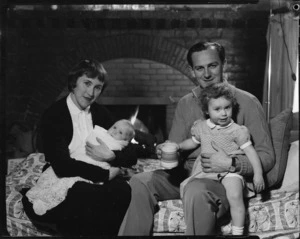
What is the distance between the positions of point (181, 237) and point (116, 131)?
20.0 inches

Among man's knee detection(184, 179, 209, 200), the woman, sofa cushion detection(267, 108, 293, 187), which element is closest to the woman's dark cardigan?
the woman

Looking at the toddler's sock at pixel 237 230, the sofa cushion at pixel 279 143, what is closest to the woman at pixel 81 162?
the toddler's sock at pixel 237 230

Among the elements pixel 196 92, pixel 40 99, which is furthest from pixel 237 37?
pixel 40 99

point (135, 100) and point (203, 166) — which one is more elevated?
point (135, 100)

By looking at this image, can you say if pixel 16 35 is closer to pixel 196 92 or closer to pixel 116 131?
pixel 116 131

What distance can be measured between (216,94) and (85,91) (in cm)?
56

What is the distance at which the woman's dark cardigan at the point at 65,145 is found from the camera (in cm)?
182

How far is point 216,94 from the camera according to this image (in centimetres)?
170

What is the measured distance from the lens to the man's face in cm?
180

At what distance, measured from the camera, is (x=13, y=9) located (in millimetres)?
1903

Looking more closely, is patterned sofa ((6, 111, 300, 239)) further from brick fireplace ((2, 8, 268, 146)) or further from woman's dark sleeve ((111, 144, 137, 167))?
brick fireplace ((2, 8, 268, 146))

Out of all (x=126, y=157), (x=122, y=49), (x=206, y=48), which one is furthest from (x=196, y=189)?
(x=122, y=49)

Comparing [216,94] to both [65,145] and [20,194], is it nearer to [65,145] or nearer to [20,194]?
[65,145]

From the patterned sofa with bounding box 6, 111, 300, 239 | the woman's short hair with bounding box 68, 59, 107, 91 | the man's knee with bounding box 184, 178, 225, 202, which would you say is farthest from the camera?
the woman's short hair with bounding box 68, 59, 107, 91
